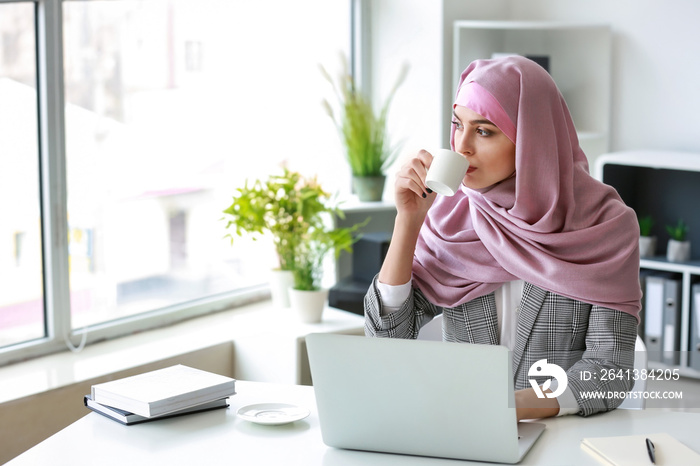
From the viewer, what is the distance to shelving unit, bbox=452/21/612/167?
12.3ft

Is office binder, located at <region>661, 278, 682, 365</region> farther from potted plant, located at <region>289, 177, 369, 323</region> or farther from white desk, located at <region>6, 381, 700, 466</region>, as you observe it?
white desk, located at <region>6, 381, 700, 466</region>

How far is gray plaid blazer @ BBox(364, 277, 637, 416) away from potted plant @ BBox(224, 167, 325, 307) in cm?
104

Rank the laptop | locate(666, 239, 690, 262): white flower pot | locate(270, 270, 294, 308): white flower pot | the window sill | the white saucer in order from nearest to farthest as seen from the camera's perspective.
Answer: the laptop → the white saucer → the window sill → locate(270, 270, 294, 308): white flower pot → locate(666, 239, 690, 262): white flower pot

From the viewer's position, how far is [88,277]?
2.88m

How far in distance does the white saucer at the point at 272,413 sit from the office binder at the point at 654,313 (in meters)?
2.32

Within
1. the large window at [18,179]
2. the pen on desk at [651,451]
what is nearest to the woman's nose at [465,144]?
the pen on desk at [651,451]

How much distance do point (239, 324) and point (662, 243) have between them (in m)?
1.91

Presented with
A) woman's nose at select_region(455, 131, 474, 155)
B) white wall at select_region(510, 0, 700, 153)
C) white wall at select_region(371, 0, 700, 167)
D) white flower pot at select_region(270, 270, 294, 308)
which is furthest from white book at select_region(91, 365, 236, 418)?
white wall at select_region(510, 0, 700, 153)

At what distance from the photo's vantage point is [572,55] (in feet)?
13.0

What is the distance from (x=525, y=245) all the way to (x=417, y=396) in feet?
2.00

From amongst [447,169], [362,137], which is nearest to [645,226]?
[362,137]

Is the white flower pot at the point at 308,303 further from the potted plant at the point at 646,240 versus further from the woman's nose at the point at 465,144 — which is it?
the potted plant at the point at 646,240

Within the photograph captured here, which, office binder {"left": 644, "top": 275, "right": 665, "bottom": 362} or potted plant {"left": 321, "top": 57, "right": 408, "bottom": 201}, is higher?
potted plant {"left": 321, "top": 57, "right": 408, "bottom": 201}

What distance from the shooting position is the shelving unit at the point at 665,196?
3463 mm
